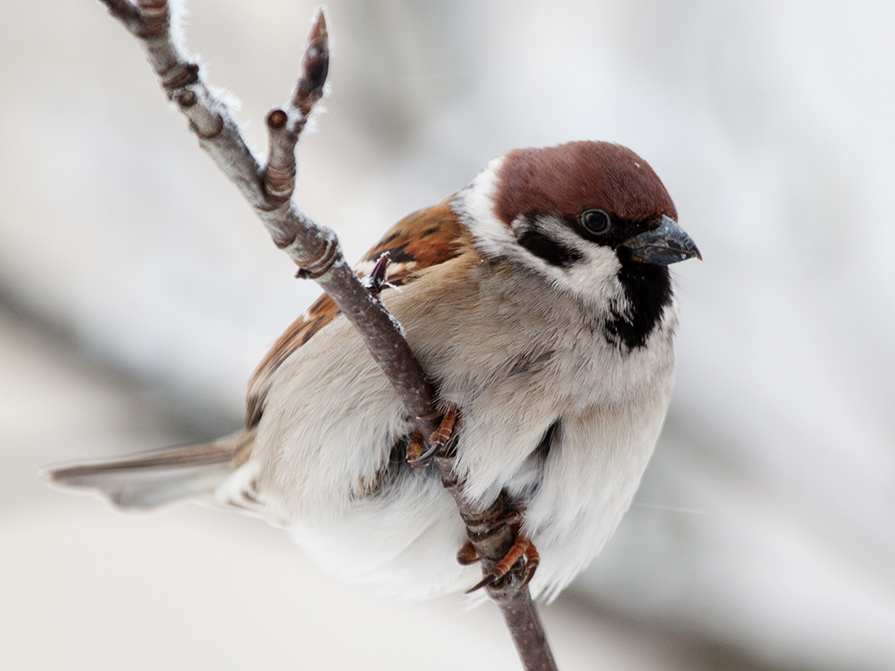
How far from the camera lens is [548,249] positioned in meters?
1.85

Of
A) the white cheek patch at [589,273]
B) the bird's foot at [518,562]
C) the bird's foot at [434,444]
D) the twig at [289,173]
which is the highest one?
the twig at [289,173]

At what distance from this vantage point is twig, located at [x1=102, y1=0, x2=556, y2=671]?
2.35 feet

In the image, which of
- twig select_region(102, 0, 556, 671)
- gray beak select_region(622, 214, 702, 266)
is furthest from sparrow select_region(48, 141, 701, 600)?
twig select_region(102, 0, 556, 671)

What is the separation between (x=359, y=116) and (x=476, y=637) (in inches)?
103

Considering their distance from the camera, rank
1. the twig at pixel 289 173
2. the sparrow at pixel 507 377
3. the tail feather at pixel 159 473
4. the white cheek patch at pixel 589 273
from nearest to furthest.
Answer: the twig at pixel 289 173 < the sparrow at pixel 507 377 < the white cheek patch at pixel 589 273 < the tail feather at pixel 159 473

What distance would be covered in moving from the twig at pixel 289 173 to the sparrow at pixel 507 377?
201 mm

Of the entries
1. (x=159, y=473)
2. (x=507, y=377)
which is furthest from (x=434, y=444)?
(x=159, y=473)

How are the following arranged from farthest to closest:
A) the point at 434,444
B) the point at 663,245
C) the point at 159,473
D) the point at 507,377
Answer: the point at 159,473 → the point at 663,245 → the point at 507,377 → the point at 434,444

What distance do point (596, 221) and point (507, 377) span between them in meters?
0.45

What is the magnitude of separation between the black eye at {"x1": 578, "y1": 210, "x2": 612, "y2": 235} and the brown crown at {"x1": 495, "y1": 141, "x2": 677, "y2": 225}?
0.05ft

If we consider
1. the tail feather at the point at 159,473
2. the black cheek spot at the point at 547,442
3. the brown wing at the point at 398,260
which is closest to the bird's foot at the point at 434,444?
the black cheek spot at the point at 547,442

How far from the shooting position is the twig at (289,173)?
0.72m

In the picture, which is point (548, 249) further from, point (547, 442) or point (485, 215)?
point (547, 442)

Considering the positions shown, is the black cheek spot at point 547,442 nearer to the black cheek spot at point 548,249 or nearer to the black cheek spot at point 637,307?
the black cheek spot at point 637,307
